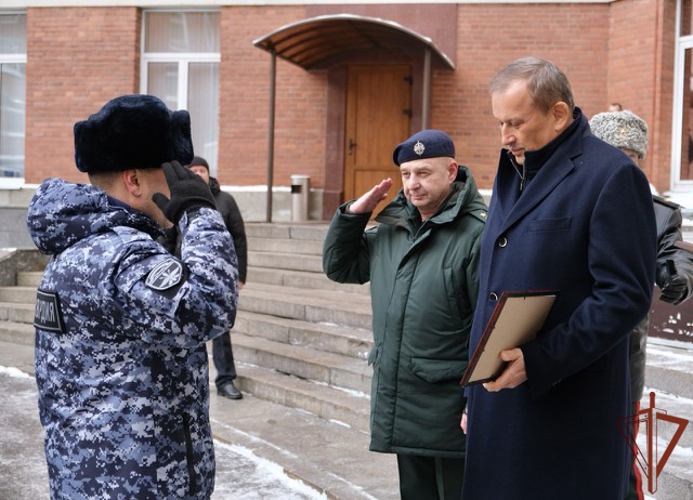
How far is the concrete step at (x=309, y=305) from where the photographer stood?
846cm

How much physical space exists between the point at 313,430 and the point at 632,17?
863cm

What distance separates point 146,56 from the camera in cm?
1505

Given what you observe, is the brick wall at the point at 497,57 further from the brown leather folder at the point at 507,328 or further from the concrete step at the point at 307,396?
the brown leather folder at the point at 507,328

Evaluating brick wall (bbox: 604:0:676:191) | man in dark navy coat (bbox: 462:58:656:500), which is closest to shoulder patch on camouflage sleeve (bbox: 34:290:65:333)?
man in dark navy coat (bbox: 462:58:656:500)

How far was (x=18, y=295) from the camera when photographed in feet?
37.3

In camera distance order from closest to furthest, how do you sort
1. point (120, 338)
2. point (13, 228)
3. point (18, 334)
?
point (120, 338), point (18, 334), point (13, 228)

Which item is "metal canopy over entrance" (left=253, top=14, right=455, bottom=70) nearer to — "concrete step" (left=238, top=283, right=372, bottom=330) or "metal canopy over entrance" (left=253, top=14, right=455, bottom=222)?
"metal canopy over entrance" (left=253, top=14, right=455, bottom=222)

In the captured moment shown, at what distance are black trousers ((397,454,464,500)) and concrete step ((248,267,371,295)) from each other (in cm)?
588

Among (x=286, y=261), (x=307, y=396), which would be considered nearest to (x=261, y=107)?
(x=286, y=261)

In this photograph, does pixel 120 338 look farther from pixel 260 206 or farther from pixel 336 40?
pixel 260 206

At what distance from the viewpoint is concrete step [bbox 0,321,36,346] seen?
32.7ft

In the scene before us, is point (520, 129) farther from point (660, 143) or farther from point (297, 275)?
point (660, 143)

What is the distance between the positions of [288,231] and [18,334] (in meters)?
3.49

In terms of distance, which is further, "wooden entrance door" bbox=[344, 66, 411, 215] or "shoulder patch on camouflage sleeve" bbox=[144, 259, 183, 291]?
"wooden entrance door" bbox=[344, 66, 411, 215]
